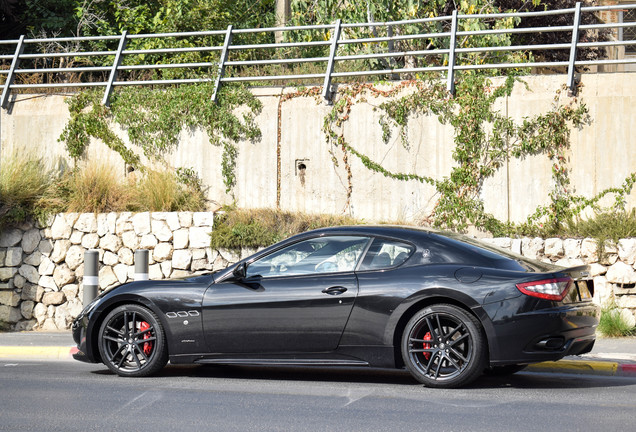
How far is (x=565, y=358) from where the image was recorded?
9469 millimetres

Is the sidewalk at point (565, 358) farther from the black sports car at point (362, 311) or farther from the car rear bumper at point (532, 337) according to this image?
the car rear bumper at point (532, 337)

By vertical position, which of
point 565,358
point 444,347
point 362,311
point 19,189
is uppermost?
point 19,189

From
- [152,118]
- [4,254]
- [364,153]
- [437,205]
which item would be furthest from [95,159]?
[437,205]

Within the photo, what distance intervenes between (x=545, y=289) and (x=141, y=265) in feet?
21.3

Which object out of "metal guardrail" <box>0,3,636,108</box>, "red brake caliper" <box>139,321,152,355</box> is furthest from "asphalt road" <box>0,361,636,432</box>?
"metal guardrail" <box>0,3,636,108</box>

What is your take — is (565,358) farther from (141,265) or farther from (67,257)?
(67,257)

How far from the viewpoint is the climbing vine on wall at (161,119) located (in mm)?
15672

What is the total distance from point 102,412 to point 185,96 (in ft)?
31.7

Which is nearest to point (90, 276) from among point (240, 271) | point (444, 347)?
point (240, 271)

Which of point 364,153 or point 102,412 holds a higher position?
point 364,153

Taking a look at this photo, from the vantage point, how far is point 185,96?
16.0 metres

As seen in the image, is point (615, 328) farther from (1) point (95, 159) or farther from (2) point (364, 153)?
(1) point (95, 159)

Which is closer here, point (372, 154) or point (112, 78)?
point (372, 154)

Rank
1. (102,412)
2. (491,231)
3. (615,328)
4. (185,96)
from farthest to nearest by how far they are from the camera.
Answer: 1. (185,96)
2. (491,231)
3. (615,328)
4. (102,412)
